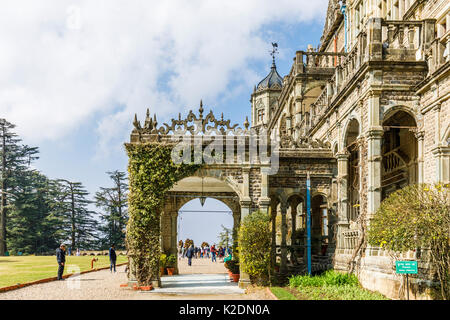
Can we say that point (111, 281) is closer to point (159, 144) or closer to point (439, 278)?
point (159, 144)

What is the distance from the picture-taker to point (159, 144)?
19125 millimetres

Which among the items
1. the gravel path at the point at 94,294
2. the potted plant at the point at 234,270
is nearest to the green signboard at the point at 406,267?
the gravel path at the point at 94,294

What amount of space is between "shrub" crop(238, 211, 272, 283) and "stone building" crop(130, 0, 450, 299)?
0.60 meters

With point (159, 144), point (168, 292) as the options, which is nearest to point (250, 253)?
point (168, 292)

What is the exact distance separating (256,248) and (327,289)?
341cm

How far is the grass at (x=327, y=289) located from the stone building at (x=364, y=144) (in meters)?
0.46

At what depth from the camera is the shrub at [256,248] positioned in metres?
18.9

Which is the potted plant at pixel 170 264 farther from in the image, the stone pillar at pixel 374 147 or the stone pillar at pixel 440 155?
the stone pillar at pixel 440 155

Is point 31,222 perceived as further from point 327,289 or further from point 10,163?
point 327,289

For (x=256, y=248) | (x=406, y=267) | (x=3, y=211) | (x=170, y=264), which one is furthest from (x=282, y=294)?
(x=3, y=211)

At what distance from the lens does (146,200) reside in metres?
18.9
